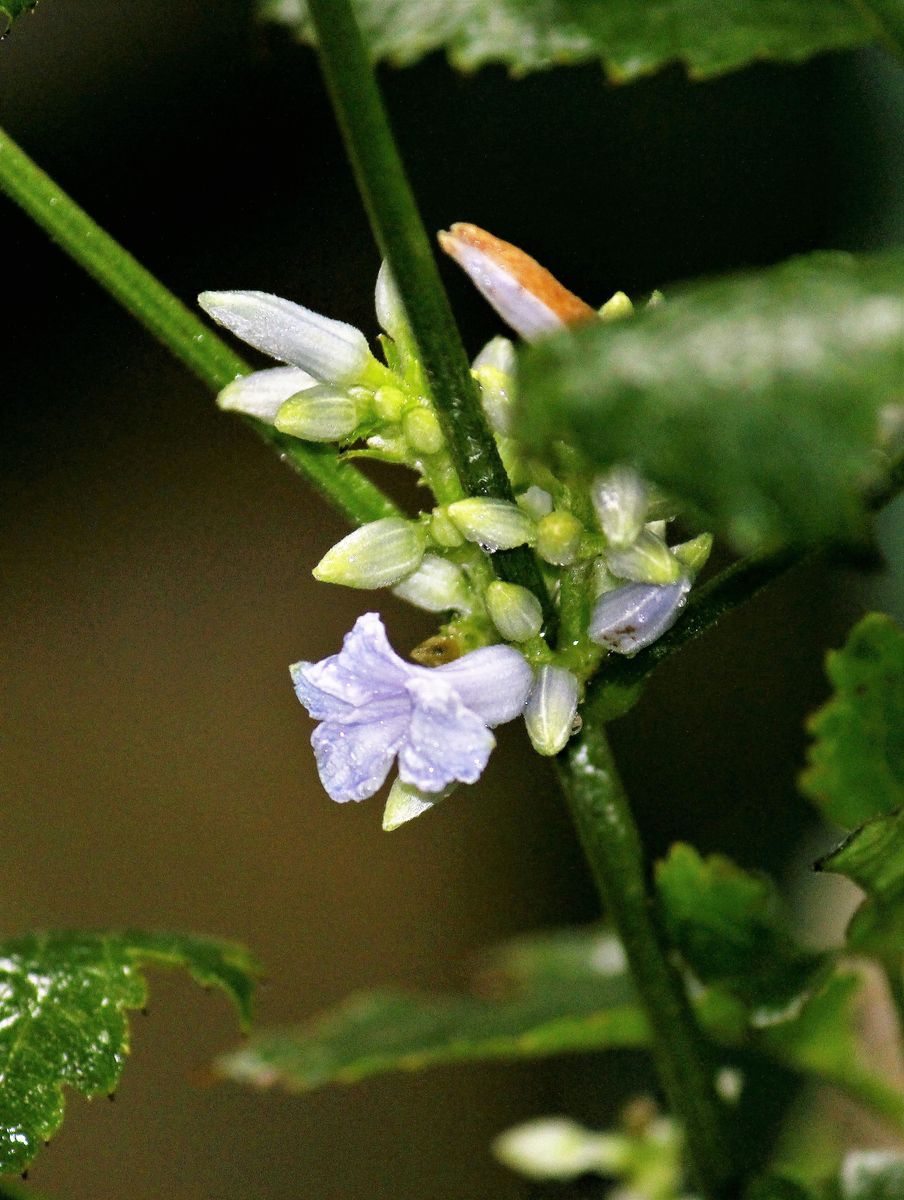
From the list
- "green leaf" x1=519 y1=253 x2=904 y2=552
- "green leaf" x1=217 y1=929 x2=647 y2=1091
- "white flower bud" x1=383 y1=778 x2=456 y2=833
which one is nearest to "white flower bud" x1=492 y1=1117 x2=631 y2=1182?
"green leaf" x1=217 y1=929 x2=647 y2=1091

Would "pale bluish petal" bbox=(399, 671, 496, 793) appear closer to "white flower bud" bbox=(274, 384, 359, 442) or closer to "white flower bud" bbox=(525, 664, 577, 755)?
"white flower bud" bbox=(525, 664, 577, 755)

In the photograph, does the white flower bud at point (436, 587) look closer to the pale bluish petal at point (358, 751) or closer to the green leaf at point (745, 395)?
the pale bluish petal at point (358, 751)

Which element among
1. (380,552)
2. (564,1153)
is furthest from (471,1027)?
(380,552)

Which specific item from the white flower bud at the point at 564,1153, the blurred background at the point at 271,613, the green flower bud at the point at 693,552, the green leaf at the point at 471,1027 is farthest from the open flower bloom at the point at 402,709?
the blurred background at the point at 271,613

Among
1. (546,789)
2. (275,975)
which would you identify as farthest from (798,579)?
(275,975)

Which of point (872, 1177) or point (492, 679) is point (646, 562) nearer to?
point (492, 679)

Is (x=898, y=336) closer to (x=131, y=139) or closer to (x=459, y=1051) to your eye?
(x=459, y=1051)
